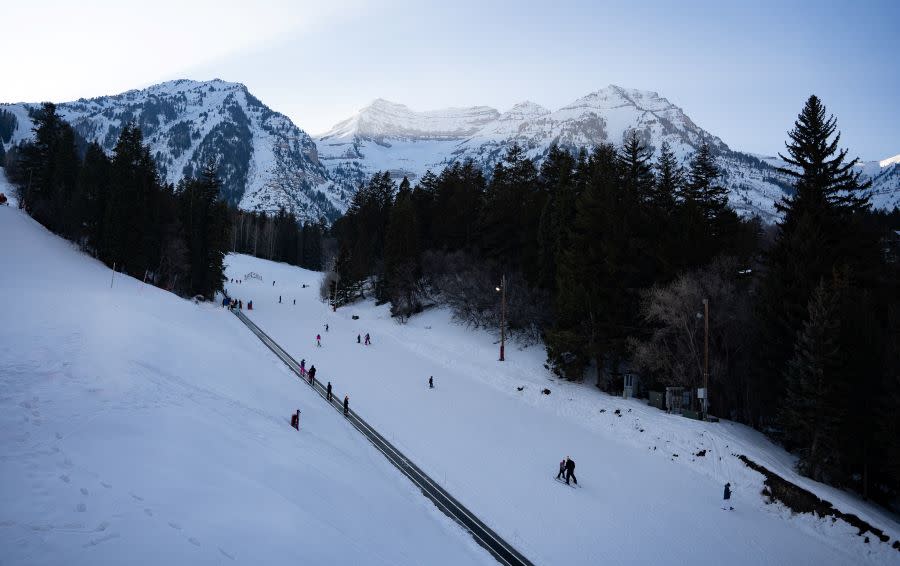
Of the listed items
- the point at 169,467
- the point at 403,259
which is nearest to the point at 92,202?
the point at 403,259

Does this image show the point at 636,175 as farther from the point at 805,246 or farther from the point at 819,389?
the point at 819,389

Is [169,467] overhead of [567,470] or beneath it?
overhead

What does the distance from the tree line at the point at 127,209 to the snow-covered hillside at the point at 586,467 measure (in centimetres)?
2744

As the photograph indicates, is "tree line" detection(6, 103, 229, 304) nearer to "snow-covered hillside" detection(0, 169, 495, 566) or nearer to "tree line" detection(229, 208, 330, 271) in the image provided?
"snow-covered hillside" detection(0, 169, 495, 566)

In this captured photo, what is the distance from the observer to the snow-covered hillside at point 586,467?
1555cm

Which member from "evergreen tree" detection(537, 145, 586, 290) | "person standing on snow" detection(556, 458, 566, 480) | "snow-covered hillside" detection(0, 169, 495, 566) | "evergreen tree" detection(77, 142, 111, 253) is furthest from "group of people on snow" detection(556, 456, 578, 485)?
"evergreen tree" detection(77, 142, 111, 253)

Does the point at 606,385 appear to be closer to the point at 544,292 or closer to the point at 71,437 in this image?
the point at 544,292

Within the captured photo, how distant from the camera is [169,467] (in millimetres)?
10094

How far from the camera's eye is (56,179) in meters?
54.8

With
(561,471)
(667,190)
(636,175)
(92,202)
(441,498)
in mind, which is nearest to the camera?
(441,498)

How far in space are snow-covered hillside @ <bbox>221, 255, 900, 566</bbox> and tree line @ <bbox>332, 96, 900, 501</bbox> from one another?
264cm

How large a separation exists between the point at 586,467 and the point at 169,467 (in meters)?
17.8

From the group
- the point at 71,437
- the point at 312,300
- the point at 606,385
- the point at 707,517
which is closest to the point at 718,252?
the point at 606,385

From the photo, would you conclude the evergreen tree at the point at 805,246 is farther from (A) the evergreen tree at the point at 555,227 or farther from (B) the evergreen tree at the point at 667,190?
(A) the evergreen tree at the point at 555,227
